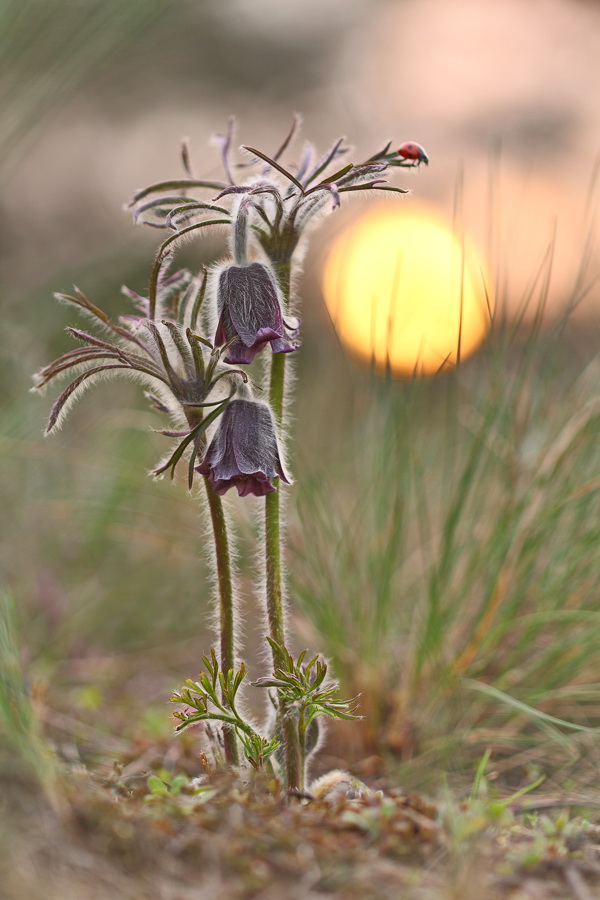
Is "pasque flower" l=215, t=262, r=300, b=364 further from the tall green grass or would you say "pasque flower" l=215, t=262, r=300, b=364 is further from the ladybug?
the tall green grass

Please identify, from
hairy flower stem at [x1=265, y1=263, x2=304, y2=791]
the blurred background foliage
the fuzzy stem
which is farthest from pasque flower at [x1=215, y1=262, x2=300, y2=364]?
the blurred background foliage

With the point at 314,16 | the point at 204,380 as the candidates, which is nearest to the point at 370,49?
the point at 314,16

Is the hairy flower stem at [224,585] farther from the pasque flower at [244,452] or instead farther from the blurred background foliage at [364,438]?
the blurred background foliage at [364,438]

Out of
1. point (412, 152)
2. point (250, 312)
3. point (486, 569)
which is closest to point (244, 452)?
point (250, 312)

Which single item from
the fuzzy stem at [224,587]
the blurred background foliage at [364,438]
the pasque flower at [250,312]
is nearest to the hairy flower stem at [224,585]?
the fuzzy stem at [224,587]

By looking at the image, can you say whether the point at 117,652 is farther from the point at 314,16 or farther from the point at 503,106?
the point at 314,16
